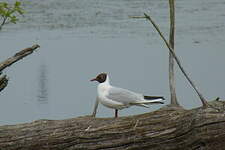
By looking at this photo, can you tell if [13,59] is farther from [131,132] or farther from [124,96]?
[124,96]

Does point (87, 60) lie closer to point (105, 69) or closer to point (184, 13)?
point (105, 69)

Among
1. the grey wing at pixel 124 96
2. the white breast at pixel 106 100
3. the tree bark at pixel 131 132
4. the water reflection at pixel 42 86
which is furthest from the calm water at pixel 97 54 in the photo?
the tree bark at pixel 131 132

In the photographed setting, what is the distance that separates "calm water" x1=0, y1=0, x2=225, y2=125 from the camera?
25.7ft

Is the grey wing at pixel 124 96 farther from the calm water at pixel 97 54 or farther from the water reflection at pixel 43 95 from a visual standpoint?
the water reflection at pixel 43 95

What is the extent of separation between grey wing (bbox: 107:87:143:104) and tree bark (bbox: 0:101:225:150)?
70cm

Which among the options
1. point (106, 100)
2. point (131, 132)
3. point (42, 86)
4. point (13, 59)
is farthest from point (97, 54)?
point (131, 132)

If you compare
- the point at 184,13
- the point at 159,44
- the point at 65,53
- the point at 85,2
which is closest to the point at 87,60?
the point at 65,53

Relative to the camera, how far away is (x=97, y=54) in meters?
9.65

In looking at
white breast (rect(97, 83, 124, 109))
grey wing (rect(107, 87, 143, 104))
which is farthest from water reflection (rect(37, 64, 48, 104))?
grey wing (rect(107, 87, 143, 104))

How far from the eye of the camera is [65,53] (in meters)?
9.76

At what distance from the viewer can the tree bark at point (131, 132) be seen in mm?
4453

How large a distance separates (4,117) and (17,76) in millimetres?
1358

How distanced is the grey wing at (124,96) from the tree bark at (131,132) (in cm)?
70

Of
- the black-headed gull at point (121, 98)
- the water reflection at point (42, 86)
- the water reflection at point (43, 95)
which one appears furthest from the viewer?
the water reflection at point (42, 86)
